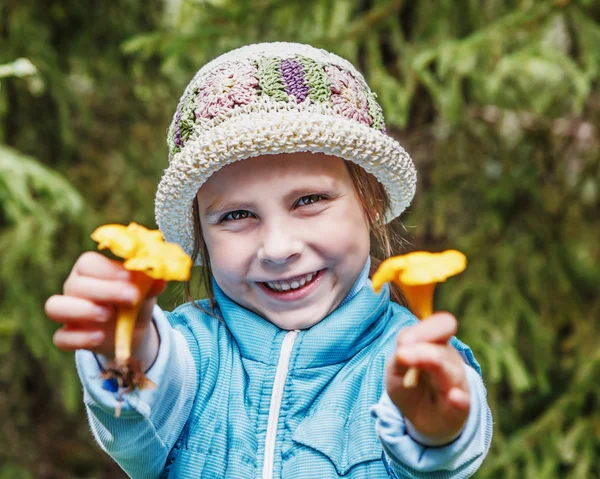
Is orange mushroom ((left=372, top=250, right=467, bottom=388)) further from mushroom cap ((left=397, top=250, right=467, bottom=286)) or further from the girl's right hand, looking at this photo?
the girl's right hand

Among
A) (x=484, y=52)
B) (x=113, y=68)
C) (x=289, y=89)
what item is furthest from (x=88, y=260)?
(x=113, y=68)

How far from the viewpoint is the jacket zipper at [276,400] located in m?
1.34

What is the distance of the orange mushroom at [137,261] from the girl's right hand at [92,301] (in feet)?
0.05

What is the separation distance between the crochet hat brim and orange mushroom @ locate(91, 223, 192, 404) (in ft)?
0.97

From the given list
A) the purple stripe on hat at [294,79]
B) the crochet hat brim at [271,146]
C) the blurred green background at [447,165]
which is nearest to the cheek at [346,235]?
the crochet hat brim at [271,146]

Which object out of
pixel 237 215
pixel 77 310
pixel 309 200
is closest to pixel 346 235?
pixel 309 200

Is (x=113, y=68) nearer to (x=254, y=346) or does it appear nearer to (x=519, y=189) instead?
(x=519, y=189)

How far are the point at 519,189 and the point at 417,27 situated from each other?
807mm

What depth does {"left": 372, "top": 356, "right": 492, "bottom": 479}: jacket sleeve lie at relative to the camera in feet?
3.74

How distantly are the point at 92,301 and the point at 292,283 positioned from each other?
17.0 inches

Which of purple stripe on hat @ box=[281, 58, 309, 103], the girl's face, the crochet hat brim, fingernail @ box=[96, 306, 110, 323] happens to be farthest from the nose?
fingernail @ box=[96, 306, 110, 323]

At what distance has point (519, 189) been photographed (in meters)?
3.25

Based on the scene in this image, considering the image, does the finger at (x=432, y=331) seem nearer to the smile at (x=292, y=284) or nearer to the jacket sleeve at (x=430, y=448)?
the jacket sleeve at (x=430, y=448)

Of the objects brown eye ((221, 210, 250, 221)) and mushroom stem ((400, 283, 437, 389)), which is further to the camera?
brown eye ((221, 210, 250, 221))
